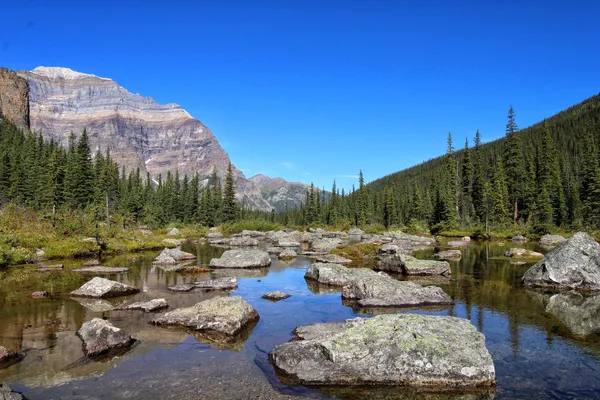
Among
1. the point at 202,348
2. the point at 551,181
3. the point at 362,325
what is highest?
the point at 551,181

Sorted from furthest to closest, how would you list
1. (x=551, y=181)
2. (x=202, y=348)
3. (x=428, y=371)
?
(x=551, y=181), (x=202, y=348), (x=428, y=371)

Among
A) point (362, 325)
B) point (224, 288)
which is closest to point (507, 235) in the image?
point (224, 288)

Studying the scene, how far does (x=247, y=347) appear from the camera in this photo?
446 inches

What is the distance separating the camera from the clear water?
850cm

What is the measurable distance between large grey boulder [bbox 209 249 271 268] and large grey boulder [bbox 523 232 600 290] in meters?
17.7

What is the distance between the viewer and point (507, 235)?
63.9 metres

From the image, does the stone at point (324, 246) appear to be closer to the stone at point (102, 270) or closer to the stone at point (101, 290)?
Result: the stone at point (102, 270)

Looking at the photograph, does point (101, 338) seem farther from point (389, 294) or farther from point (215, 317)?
point (389, 294)

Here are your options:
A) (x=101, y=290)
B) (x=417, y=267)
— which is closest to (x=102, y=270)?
(x=101, y=290)

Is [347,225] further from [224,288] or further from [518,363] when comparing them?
[518,363]

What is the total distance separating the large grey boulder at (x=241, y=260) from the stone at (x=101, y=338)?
17.0m

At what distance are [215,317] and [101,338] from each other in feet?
11.6

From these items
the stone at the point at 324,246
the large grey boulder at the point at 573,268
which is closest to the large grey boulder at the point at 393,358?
the large grey boulder at the point at 573,268

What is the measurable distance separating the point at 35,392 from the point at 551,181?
95083 mm
